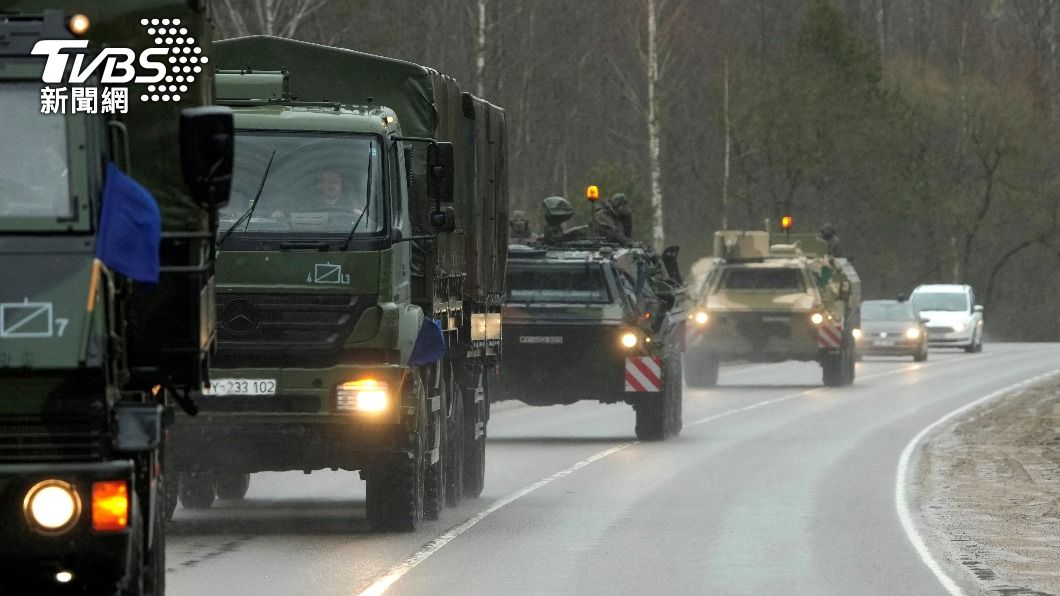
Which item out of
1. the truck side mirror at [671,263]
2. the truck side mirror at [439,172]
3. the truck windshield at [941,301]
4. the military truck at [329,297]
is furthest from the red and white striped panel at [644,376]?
the truck windshield at [941,301]

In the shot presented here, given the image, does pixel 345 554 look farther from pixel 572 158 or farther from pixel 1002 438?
pixel 572 158

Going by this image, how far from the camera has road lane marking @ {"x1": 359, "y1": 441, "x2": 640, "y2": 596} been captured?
1269 cm

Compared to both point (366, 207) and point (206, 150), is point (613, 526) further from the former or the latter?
point (206, 150)

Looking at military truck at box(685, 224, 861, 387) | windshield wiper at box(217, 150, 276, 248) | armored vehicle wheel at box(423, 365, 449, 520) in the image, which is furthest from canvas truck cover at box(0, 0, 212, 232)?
military truck at box(685, 224, 861, 387)

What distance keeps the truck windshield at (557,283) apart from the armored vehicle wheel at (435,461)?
356 inches

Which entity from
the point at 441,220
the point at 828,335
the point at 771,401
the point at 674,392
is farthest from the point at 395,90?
the point at 828,335

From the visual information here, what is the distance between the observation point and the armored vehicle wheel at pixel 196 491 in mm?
17781

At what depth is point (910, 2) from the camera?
9844cm

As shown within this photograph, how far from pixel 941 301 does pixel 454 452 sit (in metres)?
43.2

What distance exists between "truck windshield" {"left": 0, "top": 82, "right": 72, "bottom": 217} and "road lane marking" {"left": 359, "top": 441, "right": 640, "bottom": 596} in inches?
154

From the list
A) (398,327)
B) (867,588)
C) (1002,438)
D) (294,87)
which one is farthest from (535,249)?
(867,588)

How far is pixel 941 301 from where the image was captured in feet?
196

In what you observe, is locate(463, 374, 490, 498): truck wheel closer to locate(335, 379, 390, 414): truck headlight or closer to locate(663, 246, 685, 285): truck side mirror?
locate(335, 379, 390, 414): truck headlight

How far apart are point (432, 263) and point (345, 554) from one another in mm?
2700
